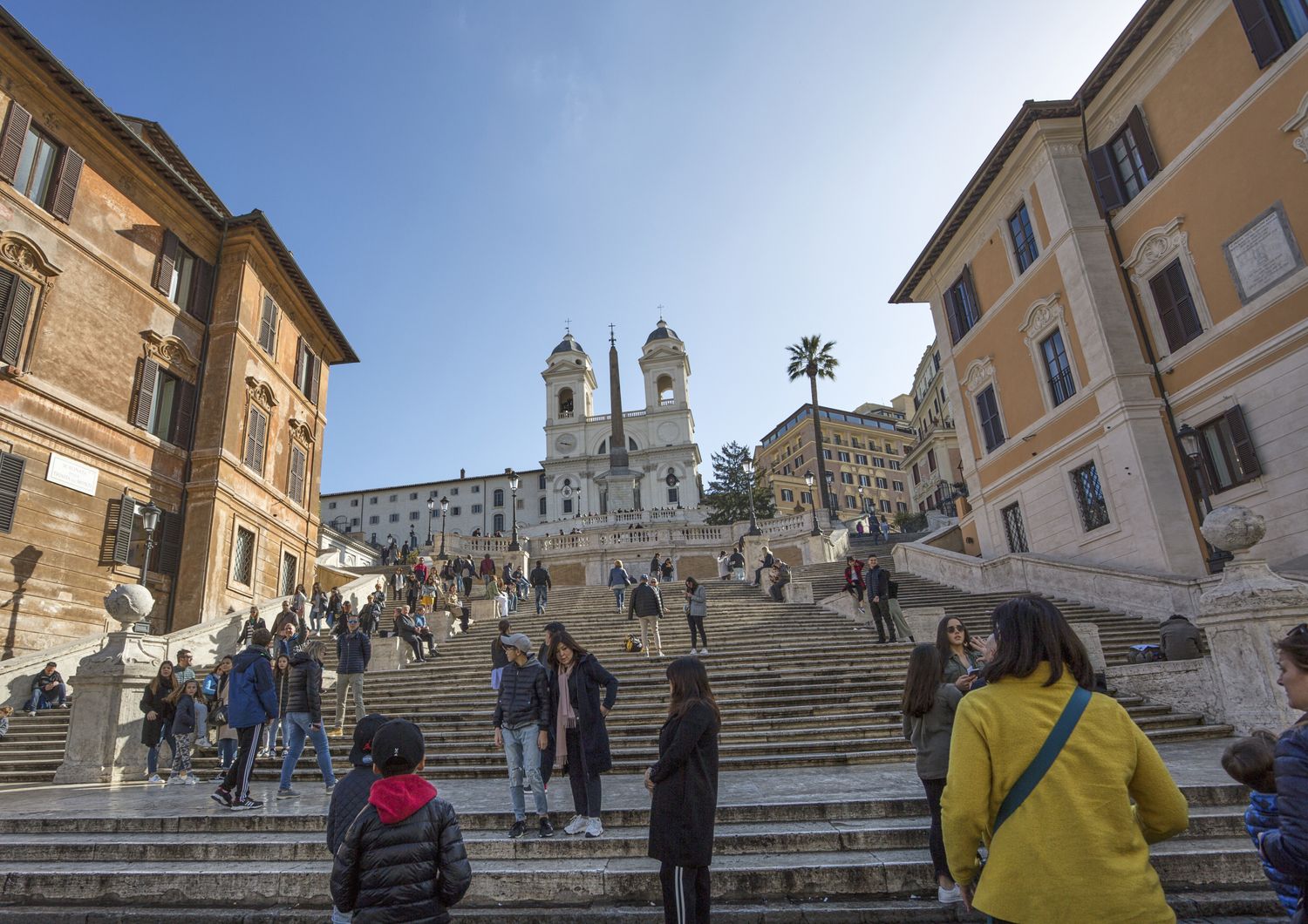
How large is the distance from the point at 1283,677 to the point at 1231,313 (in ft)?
52.0

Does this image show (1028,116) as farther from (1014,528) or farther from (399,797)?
(399,797)

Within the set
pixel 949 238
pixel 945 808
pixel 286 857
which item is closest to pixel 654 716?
pixel 286 857

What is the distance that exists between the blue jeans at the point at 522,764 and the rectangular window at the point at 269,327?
21.3m

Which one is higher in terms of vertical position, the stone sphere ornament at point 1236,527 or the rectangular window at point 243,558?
the rectangular window at point 243,558

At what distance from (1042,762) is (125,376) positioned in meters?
22.2

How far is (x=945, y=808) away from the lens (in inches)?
89.6

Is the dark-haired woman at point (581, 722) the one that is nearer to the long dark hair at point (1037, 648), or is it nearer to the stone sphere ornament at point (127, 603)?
the long dark hair at point (1037, 648)

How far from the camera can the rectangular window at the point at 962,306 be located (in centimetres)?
2303

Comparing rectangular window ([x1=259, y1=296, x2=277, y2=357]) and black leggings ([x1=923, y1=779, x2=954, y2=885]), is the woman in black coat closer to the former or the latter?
black leggings ([x1=923, y1=779, x2=954, y2=885])

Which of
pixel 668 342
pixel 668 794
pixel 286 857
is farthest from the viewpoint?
pixel 668 342

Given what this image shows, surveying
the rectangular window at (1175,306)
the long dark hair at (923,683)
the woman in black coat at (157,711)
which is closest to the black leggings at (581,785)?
the long dark hair at (923,683)

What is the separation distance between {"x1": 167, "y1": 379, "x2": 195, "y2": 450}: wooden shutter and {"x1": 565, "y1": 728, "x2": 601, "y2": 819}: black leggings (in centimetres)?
1904

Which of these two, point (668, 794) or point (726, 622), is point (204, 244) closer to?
point (726, 622)

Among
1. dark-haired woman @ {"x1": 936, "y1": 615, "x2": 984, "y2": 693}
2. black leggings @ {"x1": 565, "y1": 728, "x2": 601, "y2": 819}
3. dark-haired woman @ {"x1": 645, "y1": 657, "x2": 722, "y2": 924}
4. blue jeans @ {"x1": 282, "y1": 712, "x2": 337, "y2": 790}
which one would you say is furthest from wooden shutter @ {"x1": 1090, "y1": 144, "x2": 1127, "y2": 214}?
blue jeans @ {"x1": 282, "y1": 712, "x2": 337, "y2": 790}
